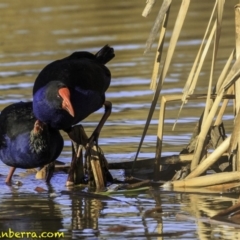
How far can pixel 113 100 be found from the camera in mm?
8617

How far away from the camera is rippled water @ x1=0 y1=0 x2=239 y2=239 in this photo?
16.7 feet

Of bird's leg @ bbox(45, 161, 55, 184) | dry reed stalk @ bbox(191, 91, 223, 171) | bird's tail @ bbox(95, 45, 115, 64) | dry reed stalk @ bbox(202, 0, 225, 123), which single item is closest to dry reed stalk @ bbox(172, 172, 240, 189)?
dry reed stalk @ bbox(191, 91, 223, 171)

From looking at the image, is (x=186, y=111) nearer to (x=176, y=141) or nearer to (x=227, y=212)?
(x=176, y=141)

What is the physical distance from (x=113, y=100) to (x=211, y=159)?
3.16 m

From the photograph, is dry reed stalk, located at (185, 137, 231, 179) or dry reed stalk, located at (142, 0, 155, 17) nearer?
dry reed stalk, located at (142, 0, 155, 17)

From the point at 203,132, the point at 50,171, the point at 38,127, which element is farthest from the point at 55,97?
the point at 203,132

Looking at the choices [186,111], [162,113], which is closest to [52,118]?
[162,113]

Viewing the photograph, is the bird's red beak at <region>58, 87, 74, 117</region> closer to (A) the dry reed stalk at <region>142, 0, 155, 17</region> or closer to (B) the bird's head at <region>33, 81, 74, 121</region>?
(B) the bird's head at <region>33, 81, 74, 121</region>

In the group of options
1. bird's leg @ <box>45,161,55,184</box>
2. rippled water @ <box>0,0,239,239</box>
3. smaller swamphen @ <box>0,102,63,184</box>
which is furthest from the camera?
bird's leg @ <box>45,161,55,184</box>

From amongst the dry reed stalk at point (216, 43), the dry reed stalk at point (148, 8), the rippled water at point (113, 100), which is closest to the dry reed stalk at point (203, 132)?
the dry reed stalk at point (216, 43)

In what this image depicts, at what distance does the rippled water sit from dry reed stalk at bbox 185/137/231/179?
18 centimetres

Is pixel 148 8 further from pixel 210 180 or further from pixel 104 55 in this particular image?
pixel 104 55

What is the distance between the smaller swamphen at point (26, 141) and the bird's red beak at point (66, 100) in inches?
10.4

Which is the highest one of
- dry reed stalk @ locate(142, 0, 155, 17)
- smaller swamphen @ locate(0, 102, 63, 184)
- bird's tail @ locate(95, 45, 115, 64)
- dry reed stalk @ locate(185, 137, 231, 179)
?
dry reed stalk @ locate(142, 0, 155, 17)
